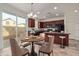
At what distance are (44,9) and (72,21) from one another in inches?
28.4

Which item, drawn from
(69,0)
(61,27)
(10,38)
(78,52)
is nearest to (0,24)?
(10,38)

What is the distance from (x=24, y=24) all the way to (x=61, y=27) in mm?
855

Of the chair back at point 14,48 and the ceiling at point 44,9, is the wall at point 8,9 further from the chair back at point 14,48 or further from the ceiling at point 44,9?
the chair back at point 14,48

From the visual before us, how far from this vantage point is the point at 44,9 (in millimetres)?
2504

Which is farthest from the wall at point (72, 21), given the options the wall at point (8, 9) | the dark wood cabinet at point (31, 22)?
the wall at point (8, 9)

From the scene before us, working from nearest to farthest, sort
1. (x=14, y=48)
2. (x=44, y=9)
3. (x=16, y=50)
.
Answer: (x=44, y=9) < (x=16, y=50) < (x=14, y=48)

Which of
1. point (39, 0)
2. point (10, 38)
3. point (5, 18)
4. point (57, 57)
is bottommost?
point (57, 57)

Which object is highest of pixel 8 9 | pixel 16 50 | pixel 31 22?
pixel 8 9

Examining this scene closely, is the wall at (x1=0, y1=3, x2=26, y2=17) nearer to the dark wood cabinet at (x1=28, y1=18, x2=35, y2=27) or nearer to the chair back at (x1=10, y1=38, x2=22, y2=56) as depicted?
the dark wood cabinet at (x1=28, y1=18, x2=35, y2=27)

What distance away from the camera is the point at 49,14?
2.51m

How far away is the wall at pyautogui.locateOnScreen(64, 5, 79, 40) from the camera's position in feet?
7.84

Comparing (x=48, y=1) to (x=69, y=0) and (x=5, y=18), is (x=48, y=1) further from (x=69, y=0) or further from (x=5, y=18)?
(x=5, y=18)

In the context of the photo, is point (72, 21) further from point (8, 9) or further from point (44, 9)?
point (8, 9)

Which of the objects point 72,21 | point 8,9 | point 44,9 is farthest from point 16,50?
point 72,21
